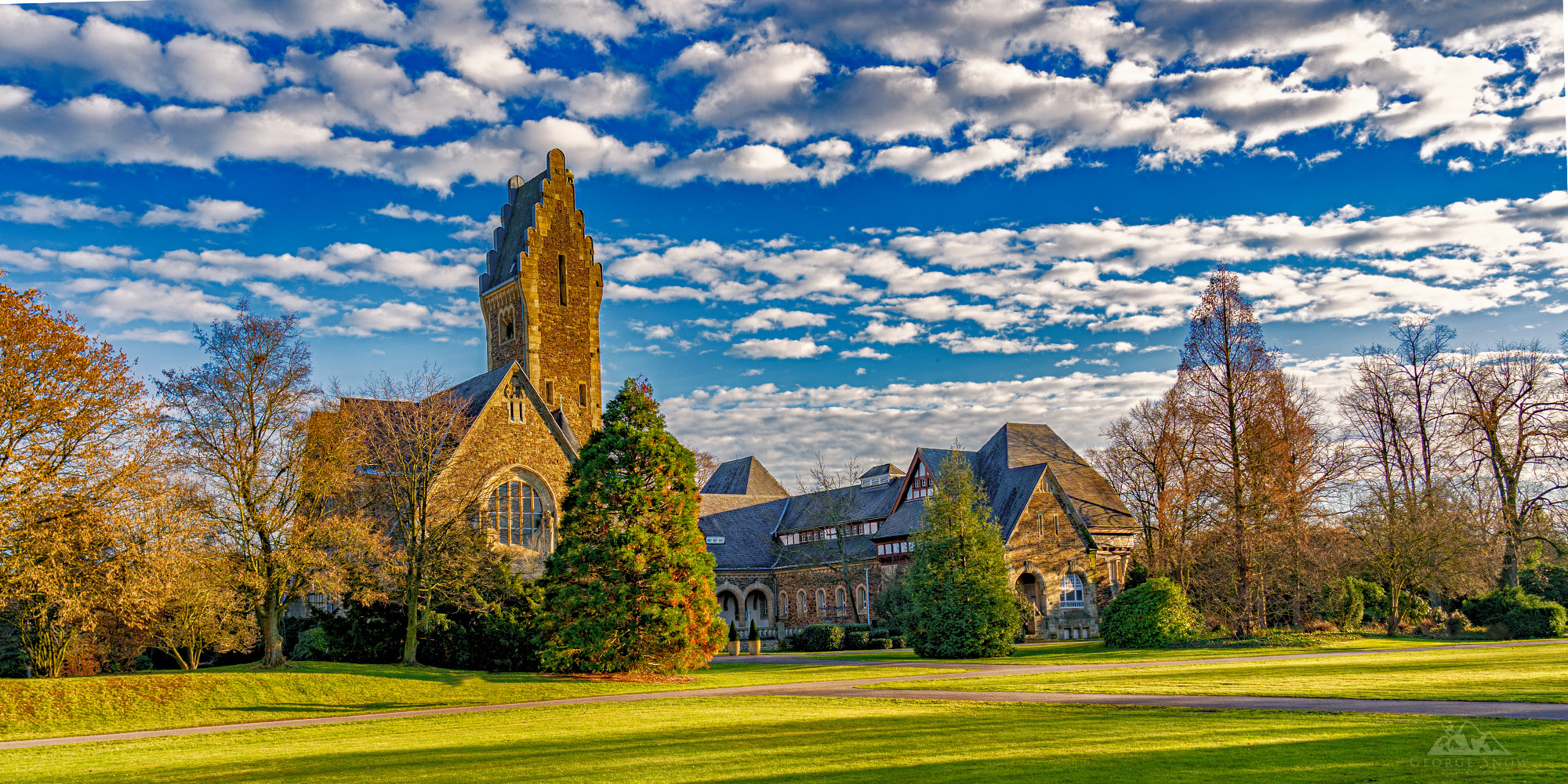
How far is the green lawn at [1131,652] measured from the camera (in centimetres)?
2970

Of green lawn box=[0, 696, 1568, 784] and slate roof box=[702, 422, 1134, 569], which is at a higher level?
slate roof box=[702, 422, 1134, 569]

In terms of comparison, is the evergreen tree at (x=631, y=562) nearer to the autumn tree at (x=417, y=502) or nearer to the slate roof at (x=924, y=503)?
the autumn tree at (x=417, y=502)

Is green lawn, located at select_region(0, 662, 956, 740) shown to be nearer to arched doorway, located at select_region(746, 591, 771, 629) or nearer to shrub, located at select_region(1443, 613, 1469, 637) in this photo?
shrub, located at select_region(1443, 613, 1469, 637)

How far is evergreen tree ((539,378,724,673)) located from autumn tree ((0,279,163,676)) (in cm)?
1013

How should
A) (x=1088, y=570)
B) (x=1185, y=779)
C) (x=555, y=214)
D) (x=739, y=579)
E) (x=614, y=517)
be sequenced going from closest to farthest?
(x=1185, y=779) → (x=614, y=517) → (x=1088, y=570) → (x=739, y=579) → (x=555, y=214)

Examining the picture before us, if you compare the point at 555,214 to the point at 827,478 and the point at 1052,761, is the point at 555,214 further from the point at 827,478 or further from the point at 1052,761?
the point at 1052,761

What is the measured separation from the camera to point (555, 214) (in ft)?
196

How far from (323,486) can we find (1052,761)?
23.0 m

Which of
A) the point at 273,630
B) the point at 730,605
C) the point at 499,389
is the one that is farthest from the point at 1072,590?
the point at 273,630

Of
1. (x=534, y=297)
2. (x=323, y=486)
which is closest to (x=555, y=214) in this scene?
(x=534, y=297)

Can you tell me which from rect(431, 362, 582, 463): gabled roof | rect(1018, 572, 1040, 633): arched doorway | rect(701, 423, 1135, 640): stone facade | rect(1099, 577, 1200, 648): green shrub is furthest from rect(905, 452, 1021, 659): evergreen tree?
rect(431, 362, 582, 463): gabled roof

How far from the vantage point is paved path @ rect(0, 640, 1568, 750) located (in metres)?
13.9

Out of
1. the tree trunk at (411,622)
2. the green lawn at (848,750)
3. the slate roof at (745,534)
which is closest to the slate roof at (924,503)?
the slate roof at (745,534)

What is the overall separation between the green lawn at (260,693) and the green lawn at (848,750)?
3.60 metres
